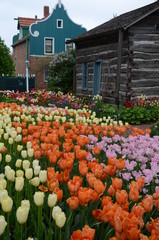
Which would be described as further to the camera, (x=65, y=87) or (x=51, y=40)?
(x=51, y=40)

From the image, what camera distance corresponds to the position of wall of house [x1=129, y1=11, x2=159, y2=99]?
40.9ft

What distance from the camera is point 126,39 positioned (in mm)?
12695

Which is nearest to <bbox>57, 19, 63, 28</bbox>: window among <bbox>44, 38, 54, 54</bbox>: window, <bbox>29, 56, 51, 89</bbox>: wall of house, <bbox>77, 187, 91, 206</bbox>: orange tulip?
<bbox>44, 38, 54, 54</bbox>: window

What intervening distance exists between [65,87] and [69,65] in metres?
1.87

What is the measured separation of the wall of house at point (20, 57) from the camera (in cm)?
3097

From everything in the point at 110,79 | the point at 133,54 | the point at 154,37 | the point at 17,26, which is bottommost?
the point at 110,79

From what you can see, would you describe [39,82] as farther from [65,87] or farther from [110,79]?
[110,79]

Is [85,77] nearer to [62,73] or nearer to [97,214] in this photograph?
[62,73]

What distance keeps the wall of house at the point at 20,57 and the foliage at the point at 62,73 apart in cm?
917

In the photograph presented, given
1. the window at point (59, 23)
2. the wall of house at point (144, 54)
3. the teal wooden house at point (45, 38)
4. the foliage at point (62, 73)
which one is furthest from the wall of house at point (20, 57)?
the wall of house at point (144, 54)

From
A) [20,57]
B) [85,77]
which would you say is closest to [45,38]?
[20,57]

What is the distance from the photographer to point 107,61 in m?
14.4

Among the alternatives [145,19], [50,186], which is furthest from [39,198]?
[145,19]

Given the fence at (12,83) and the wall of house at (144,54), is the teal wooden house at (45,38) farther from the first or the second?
the wall of house at (144,54)
